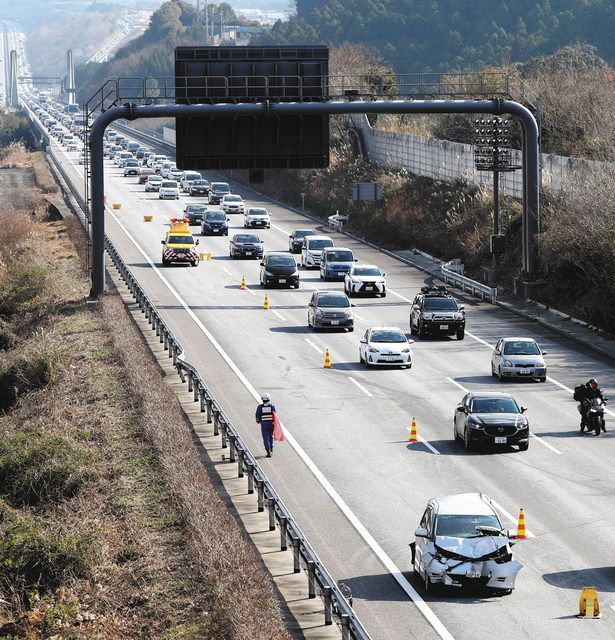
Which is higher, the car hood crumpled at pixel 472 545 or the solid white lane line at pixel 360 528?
the car hood crumpled at pixel 472 545

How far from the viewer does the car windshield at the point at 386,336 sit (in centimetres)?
4678

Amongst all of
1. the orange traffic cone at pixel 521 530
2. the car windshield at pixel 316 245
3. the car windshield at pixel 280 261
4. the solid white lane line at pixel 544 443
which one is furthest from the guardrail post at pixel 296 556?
the car windshield at pixel 316 245

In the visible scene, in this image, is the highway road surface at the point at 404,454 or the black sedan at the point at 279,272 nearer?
the highway road surface at the point at 404,454

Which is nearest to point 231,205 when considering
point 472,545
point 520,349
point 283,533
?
point 520,349

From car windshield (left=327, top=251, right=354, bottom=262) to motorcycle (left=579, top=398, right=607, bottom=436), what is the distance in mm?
32751

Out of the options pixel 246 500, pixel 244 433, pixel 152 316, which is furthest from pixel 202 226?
pixel 246 500

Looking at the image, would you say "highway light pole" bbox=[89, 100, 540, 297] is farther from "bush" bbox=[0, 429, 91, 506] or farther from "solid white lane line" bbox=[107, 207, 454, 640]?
"bush" bbox=[0, 429, 91, 506]

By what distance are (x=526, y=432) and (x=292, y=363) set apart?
1387cm

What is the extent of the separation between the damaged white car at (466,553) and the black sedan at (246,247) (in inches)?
2091

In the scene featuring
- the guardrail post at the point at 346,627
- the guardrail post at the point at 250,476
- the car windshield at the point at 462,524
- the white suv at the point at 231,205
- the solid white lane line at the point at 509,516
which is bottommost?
the solid white lane line at the point at 509,516

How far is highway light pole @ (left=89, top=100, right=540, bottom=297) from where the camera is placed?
54125 mm

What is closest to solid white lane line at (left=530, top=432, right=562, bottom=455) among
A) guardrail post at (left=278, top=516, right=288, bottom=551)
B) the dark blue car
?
guardrail post at (left=278, top=516, right=288, bottom=551)

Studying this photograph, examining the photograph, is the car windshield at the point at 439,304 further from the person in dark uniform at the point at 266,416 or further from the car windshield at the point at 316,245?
the car windshield at the point at 316,245

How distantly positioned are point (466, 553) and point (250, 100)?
34.4 m
